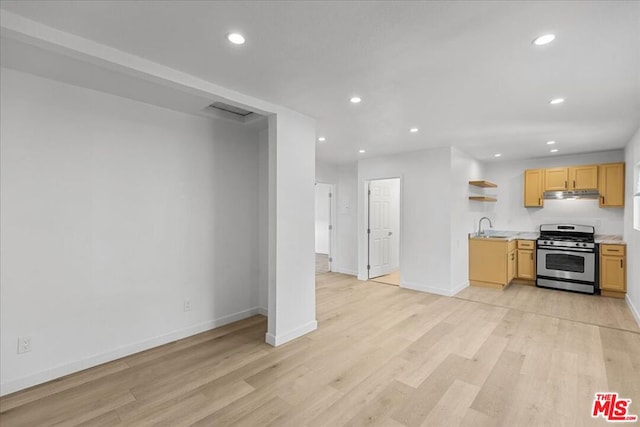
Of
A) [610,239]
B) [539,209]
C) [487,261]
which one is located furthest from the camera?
[539,209]

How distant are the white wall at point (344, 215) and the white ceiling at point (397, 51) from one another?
3.18 metres

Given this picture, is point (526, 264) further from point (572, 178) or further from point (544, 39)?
point (544, 39)

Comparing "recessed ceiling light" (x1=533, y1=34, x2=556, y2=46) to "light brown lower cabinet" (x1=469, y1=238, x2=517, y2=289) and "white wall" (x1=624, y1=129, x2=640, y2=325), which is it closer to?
"white wall" (x1=624, y1=129, x2=640, y2=325)

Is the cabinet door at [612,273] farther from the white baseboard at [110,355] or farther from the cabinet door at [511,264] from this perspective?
the white baseboard at [110,355]

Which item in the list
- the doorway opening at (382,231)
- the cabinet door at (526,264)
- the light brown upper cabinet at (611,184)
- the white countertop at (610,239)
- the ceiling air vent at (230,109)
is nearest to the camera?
the ceiling air vent at (230,109)

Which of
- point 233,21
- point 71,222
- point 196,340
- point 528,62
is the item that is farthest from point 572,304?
point 71,222

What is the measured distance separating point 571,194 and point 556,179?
37cm

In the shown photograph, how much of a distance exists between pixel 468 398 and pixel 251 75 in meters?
3.10

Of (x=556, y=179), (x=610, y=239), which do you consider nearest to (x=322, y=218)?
(x=556, y=179)

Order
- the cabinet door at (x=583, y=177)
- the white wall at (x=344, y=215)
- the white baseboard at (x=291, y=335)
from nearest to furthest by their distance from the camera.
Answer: the white baseboard at (x=291, y=335) < the cabinet door at (x=583, y=177) < the white wall at (x=344, y=215)

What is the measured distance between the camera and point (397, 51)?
83.2 inches

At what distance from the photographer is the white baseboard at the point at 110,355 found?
7.97 ft

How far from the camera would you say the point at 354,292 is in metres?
5.33

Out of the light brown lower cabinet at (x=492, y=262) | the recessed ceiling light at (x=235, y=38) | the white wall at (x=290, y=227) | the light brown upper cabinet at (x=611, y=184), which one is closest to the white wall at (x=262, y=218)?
the white wall at (x=290, y=227)
